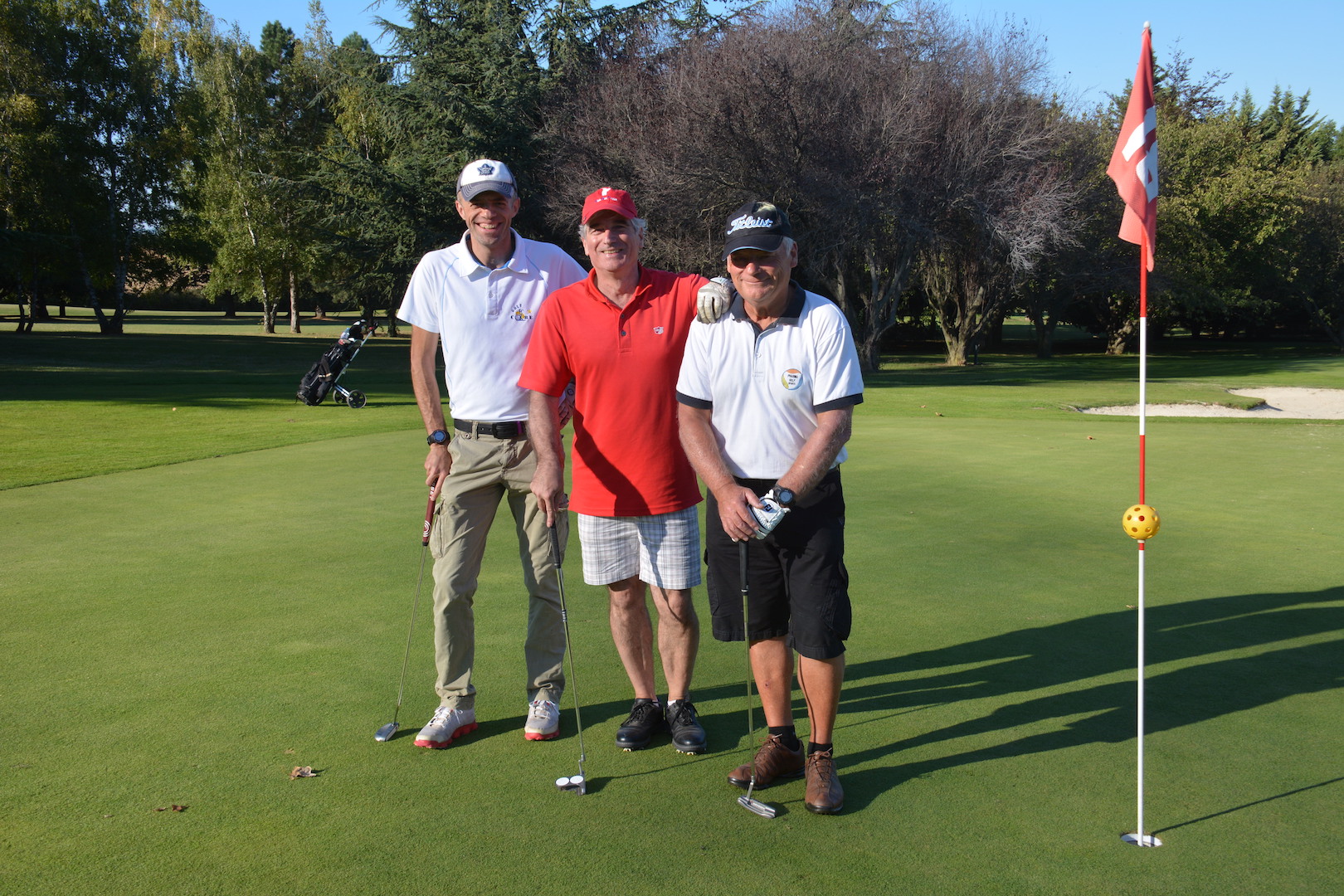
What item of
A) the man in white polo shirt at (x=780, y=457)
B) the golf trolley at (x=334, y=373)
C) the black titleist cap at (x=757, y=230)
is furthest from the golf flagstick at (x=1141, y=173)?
the golf trolley at (x=334, y=373)

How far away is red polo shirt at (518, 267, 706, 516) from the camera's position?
146 inches

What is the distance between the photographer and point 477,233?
13.0ft

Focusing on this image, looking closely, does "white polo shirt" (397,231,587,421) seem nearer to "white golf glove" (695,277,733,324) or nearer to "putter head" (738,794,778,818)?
"white golf glove" (695,277,733,324)

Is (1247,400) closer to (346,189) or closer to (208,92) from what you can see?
(346,189)

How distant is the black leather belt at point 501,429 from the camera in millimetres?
3959

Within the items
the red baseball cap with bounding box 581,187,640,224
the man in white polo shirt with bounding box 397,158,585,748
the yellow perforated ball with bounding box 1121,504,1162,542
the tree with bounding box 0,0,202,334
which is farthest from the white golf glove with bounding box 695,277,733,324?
the tree with bounding box 0,0,202,334

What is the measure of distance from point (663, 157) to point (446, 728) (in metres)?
22.8

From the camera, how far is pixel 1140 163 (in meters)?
3.31

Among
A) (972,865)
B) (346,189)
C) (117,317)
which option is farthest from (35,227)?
(972,865)

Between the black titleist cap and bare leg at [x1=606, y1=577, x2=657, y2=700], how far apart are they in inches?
51.7

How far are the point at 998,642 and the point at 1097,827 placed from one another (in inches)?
71.7

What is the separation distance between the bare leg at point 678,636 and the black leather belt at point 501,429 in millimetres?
774

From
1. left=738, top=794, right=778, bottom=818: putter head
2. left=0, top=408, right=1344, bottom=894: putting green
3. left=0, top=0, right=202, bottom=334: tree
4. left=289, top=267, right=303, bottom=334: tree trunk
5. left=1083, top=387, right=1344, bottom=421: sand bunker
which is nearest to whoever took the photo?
left=0, top=408, right=1344, bottom=894: putting green

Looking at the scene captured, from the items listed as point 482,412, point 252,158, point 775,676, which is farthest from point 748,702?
point 252,158
